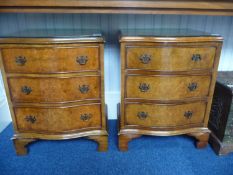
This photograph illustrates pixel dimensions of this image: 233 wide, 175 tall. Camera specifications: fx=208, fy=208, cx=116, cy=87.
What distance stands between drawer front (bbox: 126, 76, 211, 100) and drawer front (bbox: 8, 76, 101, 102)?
0.80 ft

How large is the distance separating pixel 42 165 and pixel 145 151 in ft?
2.49

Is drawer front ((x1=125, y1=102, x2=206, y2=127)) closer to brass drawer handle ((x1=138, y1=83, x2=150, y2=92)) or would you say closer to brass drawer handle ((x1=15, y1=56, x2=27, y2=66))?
brass drawer handle ((x1=138, y1=83, x2=150, y2=92))

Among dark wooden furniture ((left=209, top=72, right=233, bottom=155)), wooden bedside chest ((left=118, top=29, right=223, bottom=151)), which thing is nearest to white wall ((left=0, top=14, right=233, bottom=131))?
wooden bedside chest ((left=118, top=29, right=223, bottom=151))

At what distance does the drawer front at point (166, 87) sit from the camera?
4.53 ft

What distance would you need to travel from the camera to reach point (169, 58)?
4.32 feet

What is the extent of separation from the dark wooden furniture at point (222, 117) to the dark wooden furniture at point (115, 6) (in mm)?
557

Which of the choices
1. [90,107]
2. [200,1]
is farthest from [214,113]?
[90,107]

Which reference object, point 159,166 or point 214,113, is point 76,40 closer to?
point 159,166

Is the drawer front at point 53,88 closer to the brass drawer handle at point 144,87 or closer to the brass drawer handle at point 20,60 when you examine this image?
the brass drawer handle at point 20,60

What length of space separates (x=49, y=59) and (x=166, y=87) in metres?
0.77

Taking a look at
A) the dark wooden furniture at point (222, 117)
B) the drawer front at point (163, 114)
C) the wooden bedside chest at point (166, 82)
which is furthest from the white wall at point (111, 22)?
the drawer front at point (163, 114)

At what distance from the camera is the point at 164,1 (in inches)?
47.2

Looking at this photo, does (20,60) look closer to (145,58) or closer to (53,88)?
(53,88)

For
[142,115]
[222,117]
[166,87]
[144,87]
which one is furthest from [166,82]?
[222,117]
